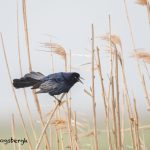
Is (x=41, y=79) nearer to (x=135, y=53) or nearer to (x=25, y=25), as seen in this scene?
(x=25, y=25)

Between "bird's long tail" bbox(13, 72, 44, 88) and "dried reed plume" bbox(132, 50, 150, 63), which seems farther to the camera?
"dried reed plume" bbox(132, 50, 150, 63)

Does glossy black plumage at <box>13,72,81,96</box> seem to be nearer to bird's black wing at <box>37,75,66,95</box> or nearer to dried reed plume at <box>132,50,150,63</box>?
bird's black wing at <box>37,75,66,95</box>

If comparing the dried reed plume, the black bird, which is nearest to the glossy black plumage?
the black bird

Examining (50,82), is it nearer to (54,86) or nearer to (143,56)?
(54,86)

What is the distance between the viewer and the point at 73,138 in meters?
1.79

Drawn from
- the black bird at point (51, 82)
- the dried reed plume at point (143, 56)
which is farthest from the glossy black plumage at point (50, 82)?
the dried reed plume at point (143, 56)

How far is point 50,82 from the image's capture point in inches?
50.4

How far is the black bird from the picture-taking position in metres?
1.23

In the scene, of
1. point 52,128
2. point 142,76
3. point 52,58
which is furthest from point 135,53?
point 52,128

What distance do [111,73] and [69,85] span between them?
444mm

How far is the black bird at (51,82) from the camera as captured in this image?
1.23 metres

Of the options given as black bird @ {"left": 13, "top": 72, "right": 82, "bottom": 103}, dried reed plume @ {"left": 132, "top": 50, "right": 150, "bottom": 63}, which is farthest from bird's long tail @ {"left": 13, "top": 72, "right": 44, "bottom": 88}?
dried reed plume @ {"left": 132, "top": 50, "right": 150, "bottom": 63}

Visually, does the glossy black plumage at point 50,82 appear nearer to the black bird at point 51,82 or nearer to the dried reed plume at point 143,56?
the black bird at point 51,82

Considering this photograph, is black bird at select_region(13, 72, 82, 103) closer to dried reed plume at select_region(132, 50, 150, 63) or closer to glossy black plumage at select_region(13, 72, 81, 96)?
glossy black plumage at select_region(13, 72, 81, 96)
